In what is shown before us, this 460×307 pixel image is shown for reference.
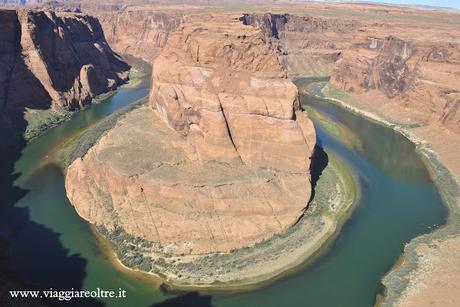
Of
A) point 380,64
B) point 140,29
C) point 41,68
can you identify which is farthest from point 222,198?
point 140,29

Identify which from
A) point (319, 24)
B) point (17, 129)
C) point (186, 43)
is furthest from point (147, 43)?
point (186, 43)

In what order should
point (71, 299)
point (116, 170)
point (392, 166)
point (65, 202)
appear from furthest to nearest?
1. point (392, 166)
2. point (65, 202)
3. point (116, 170)
4. point (71, 299)

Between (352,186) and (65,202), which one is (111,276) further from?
(352,186)

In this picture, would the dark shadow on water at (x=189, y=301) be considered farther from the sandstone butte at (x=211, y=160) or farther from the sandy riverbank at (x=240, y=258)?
the sandstone butte at (x=211, y=160)

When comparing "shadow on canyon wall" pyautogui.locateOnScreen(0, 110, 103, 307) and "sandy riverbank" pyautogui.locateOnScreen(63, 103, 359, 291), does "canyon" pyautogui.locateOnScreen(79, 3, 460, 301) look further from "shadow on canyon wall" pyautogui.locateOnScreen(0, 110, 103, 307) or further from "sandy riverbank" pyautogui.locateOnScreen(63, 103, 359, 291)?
"shadow on canyon wall" pyautogui.locateOnScreen(0, 110, 103, 307)

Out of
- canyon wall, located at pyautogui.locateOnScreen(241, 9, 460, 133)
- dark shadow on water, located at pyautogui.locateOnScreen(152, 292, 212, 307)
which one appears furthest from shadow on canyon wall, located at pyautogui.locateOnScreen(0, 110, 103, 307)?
canyon wall, located at pyautogui.locateOnScreen(241, 9, 460, 133)

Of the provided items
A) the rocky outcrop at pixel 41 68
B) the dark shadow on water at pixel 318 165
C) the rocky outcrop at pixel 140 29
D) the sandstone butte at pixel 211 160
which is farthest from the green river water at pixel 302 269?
the rocky outcrop at pixel 140 29
